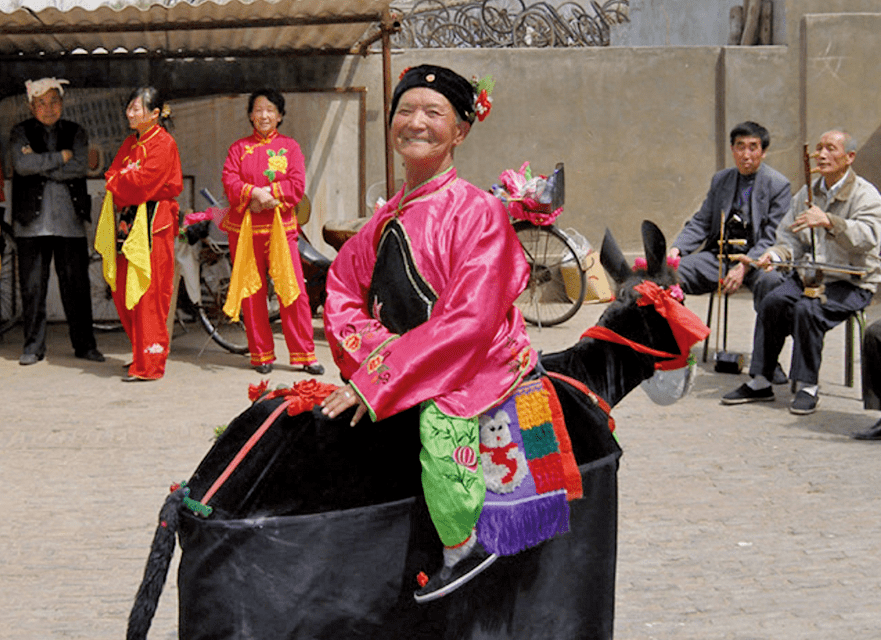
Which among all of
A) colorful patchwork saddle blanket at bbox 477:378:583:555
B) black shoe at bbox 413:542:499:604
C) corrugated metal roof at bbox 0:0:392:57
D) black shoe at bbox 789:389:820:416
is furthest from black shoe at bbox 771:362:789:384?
black shoe at bbox 413:542:499:604

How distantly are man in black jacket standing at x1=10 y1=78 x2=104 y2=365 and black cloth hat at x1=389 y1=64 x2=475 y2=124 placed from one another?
6.69m

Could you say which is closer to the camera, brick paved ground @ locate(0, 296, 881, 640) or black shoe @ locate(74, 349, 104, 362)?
brick paved ground @ locate(0, 296, 881, 640)

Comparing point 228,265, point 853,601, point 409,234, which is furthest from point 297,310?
point 409,234

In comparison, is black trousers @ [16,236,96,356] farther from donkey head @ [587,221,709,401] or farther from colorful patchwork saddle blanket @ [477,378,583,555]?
colorful patchwork saddle blanket @ [477,378,583,555]

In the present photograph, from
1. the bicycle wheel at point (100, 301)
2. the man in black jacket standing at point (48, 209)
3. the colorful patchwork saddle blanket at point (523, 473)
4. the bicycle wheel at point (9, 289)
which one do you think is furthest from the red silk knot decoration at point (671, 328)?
the bicycle wheel at point (9, 289)

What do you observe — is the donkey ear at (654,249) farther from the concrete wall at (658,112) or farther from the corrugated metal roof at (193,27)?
the concrete wall at (658,112)

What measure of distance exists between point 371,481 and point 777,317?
17.6 ft

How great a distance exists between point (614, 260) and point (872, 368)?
3773mm

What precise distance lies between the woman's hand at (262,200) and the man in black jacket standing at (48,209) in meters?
1.65

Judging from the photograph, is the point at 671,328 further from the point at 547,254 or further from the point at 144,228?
the point at 547,254

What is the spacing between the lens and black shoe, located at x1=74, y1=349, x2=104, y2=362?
964cm

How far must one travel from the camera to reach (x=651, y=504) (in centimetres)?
563

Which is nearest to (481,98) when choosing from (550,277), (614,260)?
(614,260)

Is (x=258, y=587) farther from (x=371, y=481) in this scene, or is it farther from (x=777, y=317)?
(x=777, y=317)
